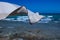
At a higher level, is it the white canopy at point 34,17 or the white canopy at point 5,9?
the white canopy at point 5,9

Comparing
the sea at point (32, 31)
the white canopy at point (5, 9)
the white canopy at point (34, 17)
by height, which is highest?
the white canopy at point (5, 9)

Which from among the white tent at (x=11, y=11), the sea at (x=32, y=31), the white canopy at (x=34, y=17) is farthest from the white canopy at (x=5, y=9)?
the sea at (x=32, y=31)

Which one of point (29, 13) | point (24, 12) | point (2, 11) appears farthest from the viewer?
point (24, 12)

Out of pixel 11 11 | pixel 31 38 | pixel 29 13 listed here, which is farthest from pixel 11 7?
pixel 31 38

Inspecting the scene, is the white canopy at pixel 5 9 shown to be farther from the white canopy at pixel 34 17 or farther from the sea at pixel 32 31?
the sea at pixel 32 31

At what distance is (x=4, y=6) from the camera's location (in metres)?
3.27

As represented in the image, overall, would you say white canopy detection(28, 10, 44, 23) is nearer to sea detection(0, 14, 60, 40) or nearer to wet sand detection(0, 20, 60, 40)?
sea detection(0, 14, 60, 40)

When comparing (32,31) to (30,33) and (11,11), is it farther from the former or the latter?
(11,11)

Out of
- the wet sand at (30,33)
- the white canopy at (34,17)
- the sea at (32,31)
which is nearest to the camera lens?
the white canopy at (34,17)

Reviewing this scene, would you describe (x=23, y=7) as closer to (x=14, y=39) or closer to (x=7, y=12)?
(x=7, y=12)

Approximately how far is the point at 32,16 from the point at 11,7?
38 centimetres

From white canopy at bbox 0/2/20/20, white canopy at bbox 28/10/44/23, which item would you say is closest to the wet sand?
white canopy at bbox 28/10/44/23

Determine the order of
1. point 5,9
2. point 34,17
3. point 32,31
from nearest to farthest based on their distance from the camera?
point 5,9 < point 34,17 < point 32,31

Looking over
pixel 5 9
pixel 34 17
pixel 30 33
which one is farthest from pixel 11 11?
pixel 30 33
